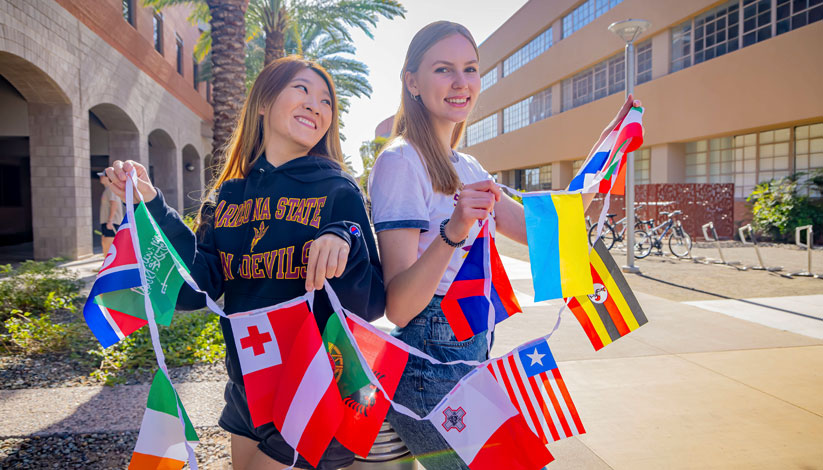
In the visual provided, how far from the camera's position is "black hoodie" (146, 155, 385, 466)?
1.55 meters

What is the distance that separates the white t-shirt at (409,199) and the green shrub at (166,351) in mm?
3437

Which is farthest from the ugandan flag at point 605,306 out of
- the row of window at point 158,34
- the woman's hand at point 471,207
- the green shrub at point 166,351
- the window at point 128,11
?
the window at point 128,11

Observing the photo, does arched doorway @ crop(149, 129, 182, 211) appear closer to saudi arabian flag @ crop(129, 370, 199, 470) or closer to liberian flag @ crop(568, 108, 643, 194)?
saudi arabian flag @ crop(129, 370, 199, 470)

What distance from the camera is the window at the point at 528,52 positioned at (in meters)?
30.6

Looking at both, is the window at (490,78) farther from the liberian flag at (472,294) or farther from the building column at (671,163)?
the liberian flag at (472,294)

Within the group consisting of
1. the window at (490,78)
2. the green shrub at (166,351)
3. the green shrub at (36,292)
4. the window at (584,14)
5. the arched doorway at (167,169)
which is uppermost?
the window at (490,78)

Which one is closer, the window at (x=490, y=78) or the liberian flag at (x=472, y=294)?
the liberian flag at (x=472, y=294)

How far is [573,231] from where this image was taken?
1609mm

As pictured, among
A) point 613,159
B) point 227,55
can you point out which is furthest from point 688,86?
point 613,159

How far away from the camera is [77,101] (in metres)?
11.9

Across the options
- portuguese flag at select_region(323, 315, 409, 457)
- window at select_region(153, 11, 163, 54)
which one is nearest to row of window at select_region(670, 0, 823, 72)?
portuguese flag at select_region(323, 315, 409, 457)

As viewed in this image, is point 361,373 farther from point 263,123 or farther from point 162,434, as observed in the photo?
point 263,123

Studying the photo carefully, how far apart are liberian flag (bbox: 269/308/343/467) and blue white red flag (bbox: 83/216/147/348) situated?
53cm

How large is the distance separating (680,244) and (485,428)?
13.5m
